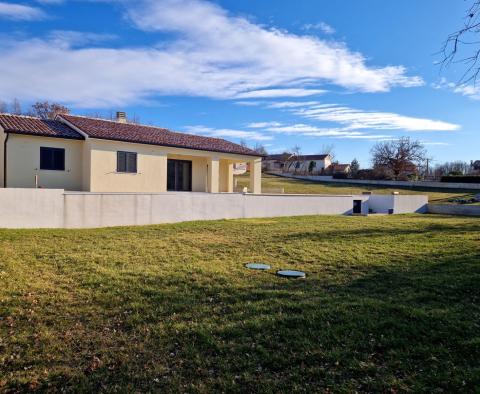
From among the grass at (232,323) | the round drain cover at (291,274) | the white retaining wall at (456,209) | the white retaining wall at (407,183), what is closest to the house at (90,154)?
the grass at (232,323)

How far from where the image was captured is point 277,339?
13.9 feet

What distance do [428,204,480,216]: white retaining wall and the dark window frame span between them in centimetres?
2296

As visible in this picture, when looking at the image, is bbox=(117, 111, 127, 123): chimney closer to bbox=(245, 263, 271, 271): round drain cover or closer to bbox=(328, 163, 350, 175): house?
bbox=(245, 263, 271, 271): round drain cover

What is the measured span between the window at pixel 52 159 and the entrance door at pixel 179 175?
20.8 feet

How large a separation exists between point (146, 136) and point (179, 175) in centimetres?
350

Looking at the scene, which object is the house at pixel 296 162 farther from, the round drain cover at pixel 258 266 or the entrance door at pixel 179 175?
the round drain cover at pixel 258 266

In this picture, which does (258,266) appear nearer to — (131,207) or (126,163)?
(131,207)

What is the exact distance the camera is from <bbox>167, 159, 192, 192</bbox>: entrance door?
Result: 74.2 feet

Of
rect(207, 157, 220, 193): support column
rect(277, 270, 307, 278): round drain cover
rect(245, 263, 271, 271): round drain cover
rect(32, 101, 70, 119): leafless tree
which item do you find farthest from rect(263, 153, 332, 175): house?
rect(277, 270, 307, 278): round drain cover

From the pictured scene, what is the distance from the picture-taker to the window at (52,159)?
56.1ft

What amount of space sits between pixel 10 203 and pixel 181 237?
5553 mm

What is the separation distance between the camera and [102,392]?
10.7 ft

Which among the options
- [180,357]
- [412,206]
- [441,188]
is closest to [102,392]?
[180,357]

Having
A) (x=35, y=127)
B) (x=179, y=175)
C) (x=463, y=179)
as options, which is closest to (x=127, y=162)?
(x=35, y=127)
